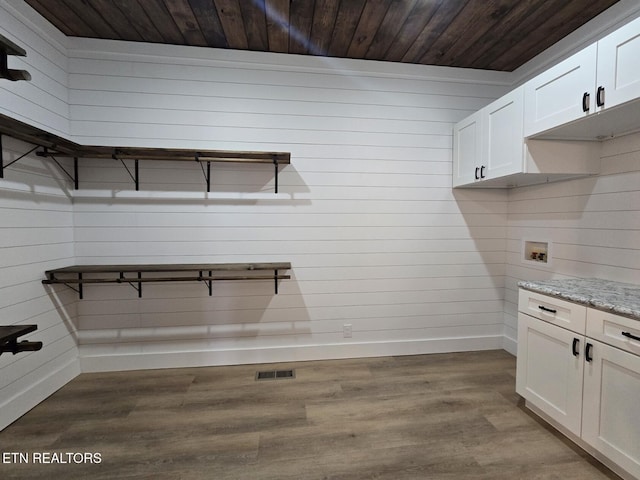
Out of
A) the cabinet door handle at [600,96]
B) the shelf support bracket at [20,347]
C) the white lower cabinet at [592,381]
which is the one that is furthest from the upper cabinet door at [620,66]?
the shelf support bracket at [20,347]

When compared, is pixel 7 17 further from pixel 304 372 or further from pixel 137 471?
pixel 304 372

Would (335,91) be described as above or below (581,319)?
above

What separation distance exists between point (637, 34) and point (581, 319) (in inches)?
61.5

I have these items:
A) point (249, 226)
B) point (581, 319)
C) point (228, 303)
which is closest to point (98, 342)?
point (228, 303)

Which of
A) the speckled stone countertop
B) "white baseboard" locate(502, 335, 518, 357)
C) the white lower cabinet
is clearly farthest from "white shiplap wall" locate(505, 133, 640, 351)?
the white lower cabinet

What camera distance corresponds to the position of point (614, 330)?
5.12 ft

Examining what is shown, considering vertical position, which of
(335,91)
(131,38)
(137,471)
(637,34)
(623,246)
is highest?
(131,38)

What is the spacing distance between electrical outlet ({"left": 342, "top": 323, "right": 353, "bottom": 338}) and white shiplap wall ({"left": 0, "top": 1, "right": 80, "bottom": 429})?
2483 millimetres

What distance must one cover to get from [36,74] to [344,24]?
2422 millimetres

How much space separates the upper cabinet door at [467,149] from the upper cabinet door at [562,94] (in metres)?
0.50

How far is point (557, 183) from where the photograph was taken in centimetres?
255

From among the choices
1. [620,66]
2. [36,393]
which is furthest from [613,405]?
[36,393]

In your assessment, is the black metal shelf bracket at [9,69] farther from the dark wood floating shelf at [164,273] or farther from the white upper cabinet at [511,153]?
the white upper cabinet at [511,153]

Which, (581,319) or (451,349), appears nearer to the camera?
(581,319)
